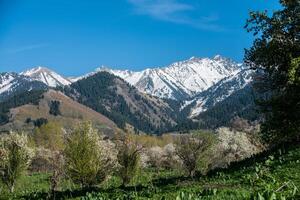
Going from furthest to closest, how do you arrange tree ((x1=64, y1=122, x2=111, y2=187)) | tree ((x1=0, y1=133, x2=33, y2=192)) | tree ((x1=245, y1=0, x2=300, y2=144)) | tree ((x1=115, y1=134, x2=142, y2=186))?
tree ((x1=0, y1=133, x2=33, y2=192))
tree ((x1=115, y1=134, x2=142, y2=186))
tree ((x1=64, y1=122, x2=111, y2=187))
tree ((x1=245, y1=0, x2=300, y2=144))

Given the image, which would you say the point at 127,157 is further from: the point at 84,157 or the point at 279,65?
the point at 279,65

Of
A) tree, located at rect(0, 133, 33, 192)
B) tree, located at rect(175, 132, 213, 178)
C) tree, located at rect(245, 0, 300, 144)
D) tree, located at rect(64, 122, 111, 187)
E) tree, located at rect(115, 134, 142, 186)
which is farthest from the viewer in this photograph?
tree, located at rect(175, 132, 213, 178)

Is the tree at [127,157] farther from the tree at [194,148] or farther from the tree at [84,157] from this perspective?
the tree at [194,148]

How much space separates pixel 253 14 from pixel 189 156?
34.4 meters

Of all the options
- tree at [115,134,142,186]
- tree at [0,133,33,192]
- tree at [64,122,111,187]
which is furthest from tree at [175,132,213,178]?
tree at [0,133,33,192]

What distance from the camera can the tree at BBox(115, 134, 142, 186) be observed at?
56.1m

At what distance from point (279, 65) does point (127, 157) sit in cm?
2413

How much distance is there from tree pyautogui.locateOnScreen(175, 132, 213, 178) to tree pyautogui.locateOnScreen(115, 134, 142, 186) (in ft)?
46.3

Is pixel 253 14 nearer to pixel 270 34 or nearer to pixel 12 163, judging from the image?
pixel 270 34

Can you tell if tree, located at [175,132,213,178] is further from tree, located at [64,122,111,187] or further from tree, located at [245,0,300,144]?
tree, located at [245,0,300,144]

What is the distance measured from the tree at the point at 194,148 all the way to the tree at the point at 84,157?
59.4ft

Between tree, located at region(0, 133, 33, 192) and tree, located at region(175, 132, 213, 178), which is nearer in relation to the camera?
tree, located at region(0, 133, 33, 192)

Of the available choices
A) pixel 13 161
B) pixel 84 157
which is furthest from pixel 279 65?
pixel 13 161

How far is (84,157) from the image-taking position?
51125mm
